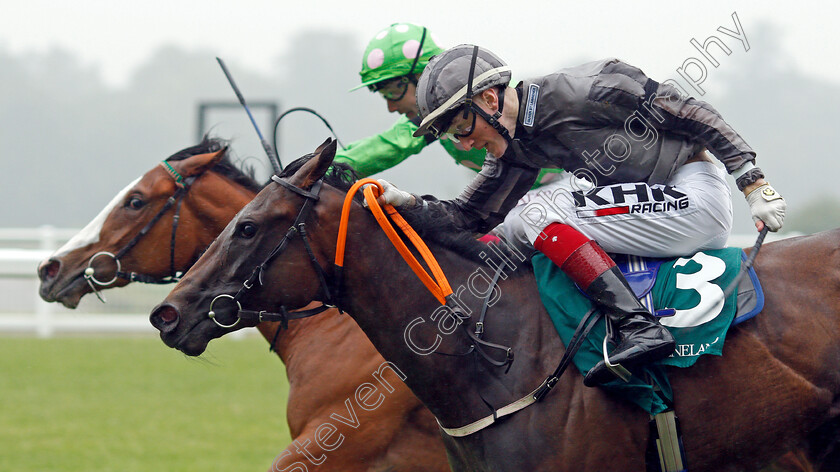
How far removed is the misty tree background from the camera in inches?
910

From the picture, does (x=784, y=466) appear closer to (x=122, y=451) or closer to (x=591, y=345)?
(x=591, y=345)

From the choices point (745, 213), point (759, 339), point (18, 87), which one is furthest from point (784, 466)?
point (18, 87)

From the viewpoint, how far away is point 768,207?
9.09ft

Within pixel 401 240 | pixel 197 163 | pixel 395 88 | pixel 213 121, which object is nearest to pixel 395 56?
pixel 395 88

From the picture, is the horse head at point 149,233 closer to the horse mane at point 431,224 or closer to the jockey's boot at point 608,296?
the horse mane at point 431,224

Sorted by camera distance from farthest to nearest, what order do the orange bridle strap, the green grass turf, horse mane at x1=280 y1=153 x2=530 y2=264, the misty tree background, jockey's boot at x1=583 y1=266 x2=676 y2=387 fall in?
the misty tree background, the green grass turf, horse mane at x1=280 y1=153 x2=530 y2=264, the orange bridle strap, jockey's boot at x1=583 y1=266 x2=676 y2=387

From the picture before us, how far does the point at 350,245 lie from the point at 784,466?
6.86 feet

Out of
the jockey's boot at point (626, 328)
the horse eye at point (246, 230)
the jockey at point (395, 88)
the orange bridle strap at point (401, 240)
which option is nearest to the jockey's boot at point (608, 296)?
the jockey's boot at point (626, 328)

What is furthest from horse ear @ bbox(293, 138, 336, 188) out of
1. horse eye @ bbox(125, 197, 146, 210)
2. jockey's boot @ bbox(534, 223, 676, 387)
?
horse eye @ bbox(125, 197, 146, 210)

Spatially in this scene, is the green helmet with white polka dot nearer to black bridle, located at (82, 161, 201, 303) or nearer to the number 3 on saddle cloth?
black bridle, located at (82, 161, 201, 303)

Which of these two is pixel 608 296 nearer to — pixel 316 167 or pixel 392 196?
pixel 392 196

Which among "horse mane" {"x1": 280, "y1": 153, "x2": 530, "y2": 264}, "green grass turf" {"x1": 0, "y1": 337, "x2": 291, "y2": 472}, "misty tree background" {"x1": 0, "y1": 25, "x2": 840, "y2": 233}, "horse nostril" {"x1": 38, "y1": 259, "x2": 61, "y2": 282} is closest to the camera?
"horse mane" {"x1": 280, "y1": 153, "x2": 530, "y2": 264}

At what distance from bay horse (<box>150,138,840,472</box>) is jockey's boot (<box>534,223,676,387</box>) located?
0.61ft

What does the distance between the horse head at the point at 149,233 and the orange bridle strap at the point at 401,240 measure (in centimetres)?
151
